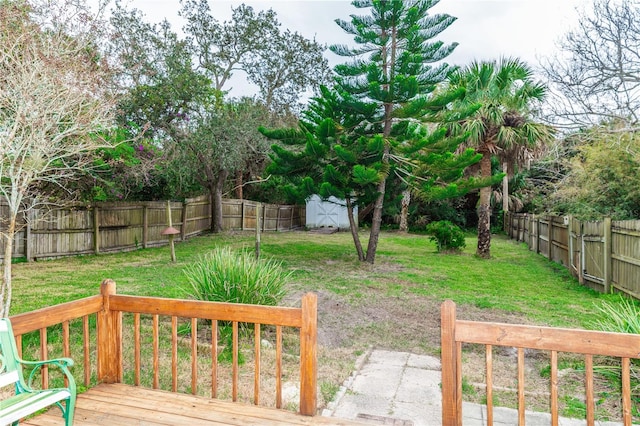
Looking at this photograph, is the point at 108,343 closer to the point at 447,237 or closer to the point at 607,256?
the point at 607,256

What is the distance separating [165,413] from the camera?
2459mm

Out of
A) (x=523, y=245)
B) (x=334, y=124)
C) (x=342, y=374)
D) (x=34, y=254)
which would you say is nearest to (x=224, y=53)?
(x=334, y=124)

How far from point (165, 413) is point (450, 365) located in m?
1.64

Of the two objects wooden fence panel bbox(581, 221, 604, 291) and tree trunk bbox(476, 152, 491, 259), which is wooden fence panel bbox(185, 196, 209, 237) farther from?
wooden fence panel bbox(581, 221, 604, 291)

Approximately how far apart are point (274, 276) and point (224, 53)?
14.6 m

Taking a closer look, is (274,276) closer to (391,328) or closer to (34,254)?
(391,328)

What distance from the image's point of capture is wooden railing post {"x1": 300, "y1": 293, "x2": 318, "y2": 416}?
2.41 m

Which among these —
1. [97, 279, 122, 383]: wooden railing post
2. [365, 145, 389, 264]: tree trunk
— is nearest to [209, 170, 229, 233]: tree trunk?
[365, 145, 389, 264]: tree trunk

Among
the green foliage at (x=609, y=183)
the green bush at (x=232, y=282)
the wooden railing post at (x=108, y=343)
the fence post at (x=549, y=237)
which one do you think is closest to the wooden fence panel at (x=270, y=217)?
the fence post at (x=549, y=237)

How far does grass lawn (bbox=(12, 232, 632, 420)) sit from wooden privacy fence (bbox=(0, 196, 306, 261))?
515 mm

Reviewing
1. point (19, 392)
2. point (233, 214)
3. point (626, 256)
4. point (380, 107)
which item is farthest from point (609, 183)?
point (233, 214)

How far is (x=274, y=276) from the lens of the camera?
15.9ft

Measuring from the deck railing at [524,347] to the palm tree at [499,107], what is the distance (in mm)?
9937

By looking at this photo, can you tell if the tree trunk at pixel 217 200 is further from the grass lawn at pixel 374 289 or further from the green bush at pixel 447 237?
the green bush at pixel 447 237
